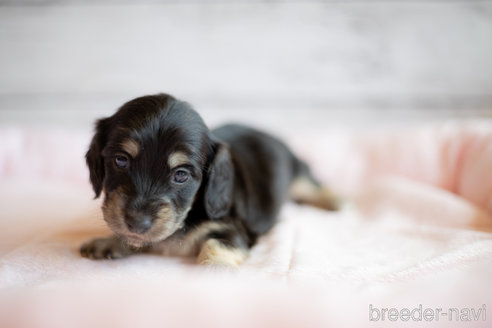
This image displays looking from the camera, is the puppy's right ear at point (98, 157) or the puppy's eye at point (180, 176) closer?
the puppy's eye at point (180, 176)

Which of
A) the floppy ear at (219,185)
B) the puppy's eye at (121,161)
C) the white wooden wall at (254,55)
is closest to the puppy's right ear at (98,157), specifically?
the puppy's eye at (121,161)

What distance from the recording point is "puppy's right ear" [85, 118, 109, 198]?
1619mm

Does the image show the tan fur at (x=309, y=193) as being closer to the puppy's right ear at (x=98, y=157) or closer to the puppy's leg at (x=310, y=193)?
the puppy's leg at (x=310, y=193)

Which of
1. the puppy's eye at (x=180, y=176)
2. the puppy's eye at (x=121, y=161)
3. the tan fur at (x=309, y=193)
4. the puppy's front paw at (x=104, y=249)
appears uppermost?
A: the puppy's eye at (x=121, y=161)

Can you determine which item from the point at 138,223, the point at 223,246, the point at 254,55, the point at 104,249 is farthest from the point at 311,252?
the point at 254,55

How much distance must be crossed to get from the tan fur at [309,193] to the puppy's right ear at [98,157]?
143 cm

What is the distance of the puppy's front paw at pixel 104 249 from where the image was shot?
1.62m

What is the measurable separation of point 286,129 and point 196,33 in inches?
46.8

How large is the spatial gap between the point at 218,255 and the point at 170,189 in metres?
0.33

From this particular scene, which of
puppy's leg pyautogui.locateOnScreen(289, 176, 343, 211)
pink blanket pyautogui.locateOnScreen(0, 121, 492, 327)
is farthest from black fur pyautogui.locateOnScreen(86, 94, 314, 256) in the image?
puppy's leg pyautogui.locateOnScreen(289, 176, 343, 211)

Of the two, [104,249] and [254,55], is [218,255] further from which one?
[254,55]

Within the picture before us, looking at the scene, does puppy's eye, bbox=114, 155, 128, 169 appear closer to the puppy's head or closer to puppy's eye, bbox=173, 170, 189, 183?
the puppy's head

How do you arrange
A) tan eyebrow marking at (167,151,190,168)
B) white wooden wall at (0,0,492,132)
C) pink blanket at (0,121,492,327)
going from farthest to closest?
white wooden wall at (0,0,492,132), tan eyebrow marking at (167,151,190,168), pink blanket at (0,121,492,327)

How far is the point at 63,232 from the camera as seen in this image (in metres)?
1.91
